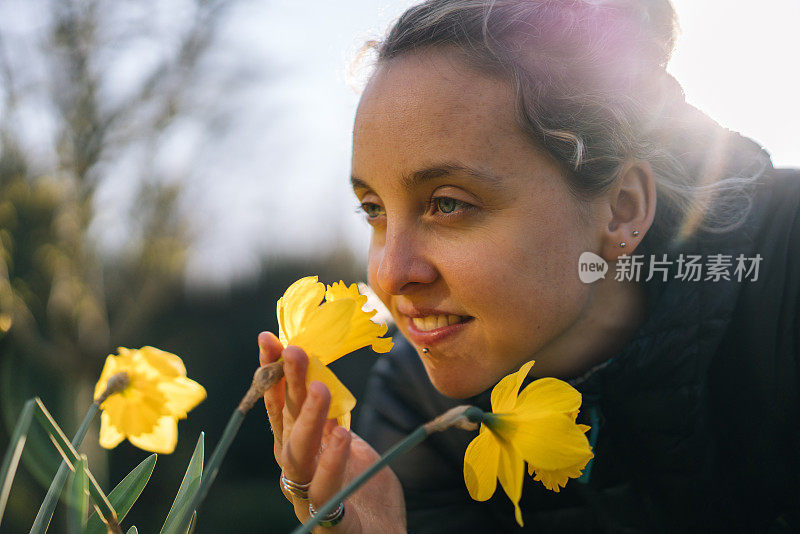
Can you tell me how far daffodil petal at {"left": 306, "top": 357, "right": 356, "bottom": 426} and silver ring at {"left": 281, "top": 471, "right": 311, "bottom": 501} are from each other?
0.65 ft

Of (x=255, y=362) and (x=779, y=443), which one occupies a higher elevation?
(x=779, y=443)

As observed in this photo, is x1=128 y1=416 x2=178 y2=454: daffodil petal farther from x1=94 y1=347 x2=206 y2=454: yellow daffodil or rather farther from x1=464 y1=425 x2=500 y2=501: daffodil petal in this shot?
x1=464 y1=425 x2=500 y2=501: daffodil petal

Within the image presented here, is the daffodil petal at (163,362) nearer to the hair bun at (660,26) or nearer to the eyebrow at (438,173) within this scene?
the eyebrow at (438,173)

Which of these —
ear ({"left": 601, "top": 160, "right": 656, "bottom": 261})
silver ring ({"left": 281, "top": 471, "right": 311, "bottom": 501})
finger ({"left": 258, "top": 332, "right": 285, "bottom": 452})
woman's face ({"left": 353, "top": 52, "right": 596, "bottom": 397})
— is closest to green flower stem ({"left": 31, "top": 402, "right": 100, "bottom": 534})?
finger ({"left": 258, "top": 332, "right": 285, "bottom": 452})

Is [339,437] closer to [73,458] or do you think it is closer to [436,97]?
[73,458]

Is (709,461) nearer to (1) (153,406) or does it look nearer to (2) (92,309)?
(1) (153,406)

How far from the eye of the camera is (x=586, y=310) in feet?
4.31

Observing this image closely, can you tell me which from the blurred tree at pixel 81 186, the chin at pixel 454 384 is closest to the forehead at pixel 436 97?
the chin at pixel 454 384

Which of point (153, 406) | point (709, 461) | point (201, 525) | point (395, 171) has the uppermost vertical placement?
point (395, 171)

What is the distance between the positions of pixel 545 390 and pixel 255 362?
135 inches

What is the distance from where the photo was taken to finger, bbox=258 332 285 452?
0.64 meters

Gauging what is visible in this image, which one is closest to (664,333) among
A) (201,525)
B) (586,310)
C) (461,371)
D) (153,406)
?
(586,310)

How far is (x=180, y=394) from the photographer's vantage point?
607 mm

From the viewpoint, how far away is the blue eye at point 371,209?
115 cm
